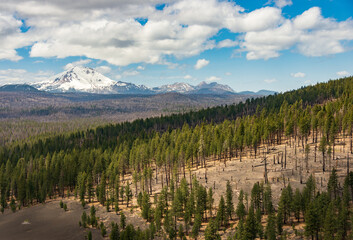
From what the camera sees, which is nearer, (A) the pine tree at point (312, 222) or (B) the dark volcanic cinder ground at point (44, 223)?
(A) the pine tree at point (312, 222)

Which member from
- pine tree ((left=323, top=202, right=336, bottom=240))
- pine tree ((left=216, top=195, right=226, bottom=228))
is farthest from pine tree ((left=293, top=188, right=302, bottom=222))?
pine tree ((left=216, top=195, right=226, bottom=228))

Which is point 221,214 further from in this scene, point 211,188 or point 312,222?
point 312,222

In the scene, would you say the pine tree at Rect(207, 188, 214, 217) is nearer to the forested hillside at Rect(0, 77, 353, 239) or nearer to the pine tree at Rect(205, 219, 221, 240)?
the forested hillside at Rect(0, 77, 353, 239)

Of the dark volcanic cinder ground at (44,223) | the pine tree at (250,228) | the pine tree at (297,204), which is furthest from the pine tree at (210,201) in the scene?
the dark volcanic cinder ground at (44,223)

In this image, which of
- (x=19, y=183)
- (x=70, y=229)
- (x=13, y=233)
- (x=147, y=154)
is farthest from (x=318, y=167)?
(x=19, y=183)

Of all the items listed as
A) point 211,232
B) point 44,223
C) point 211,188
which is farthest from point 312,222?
point 44,223

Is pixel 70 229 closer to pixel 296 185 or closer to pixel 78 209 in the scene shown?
pixel 78 209

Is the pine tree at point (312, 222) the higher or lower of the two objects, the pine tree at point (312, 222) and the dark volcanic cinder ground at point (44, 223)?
the higher

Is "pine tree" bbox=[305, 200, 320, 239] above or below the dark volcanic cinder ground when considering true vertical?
above

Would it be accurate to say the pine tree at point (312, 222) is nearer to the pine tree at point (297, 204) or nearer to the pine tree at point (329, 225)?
the pine tree at point (329, 225)
